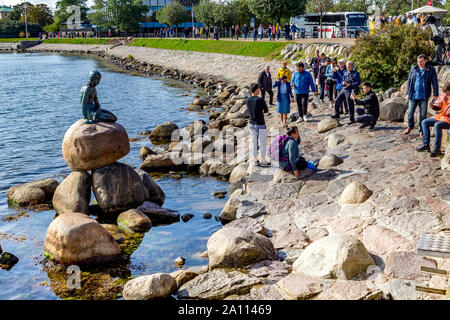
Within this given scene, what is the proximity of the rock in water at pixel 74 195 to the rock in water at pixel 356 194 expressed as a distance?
6.26 m

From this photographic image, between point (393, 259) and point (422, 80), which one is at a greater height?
point (422, 80)

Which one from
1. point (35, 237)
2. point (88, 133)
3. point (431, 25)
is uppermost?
point (431, 25)

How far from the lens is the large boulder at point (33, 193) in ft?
44.8

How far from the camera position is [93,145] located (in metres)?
12.3

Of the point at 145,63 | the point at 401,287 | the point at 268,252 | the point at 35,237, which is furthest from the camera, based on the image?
the point at 145,63

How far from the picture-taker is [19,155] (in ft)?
65.9

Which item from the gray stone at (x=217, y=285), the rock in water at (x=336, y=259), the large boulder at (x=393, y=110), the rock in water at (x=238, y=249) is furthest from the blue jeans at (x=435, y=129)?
the gray stone at (x=217, y=285)

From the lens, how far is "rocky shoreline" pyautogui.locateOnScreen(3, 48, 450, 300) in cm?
756

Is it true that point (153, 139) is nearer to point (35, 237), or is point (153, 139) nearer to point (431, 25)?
point (35, 237)

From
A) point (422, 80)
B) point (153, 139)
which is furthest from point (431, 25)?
point (153, 139)

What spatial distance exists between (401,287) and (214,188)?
7.88 m

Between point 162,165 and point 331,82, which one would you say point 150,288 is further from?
point 331,82

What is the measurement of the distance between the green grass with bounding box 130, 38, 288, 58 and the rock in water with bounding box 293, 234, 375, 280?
31.7 meters

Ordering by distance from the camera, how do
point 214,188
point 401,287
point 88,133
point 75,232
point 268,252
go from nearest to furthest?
point 401,287 → point 268,252 → point 75,232 → point 88,133 → point 214,188
